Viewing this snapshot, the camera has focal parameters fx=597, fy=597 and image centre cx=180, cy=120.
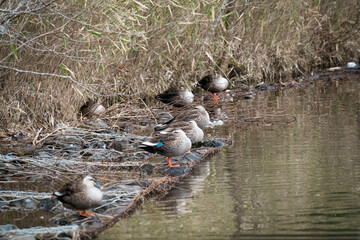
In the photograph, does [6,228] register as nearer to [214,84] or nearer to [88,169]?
[88,169]

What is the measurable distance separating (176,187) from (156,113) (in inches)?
206

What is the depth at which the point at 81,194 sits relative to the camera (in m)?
5.23

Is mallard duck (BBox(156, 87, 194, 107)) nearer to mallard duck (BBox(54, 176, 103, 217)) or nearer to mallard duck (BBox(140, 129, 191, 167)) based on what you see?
mallard duck (BBox(140, 129, 191, 167))

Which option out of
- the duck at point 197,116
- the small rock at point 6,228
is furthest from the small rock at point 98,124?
the small rock at point 6,228

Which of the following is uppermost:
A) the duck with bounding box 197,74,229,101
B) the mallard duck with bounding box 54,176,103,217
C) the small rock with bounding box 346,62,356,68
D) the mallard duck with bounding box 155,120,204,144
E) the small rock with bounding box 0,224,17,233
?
the small rock with bounding box 346,62,356,68

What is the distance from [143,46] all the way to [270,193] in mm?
6389

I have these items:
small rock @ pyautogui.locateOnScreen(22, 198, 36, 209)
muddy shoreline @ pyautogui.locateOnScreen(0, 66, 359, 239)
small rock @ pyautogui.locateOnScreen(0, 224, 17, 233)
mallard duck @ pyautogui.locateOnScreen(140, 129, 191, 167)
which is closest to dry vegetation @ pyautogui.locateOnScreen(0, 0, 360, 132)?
muddy shoreline @ pyautogui.locateOnScreen(0, 66, 359, 239)

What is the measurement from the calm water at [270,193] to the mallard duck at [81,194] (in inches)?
12.6

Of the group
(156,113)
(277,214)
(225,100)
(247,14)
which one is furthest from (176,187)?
(247,14)

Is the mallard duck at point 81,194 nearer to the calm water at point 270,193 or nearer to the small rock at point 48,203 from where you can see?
the calm water at point 270,193

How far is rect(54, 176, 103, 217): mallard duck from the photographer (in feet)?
17.2

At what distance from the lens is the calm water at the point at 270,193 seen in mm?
4938

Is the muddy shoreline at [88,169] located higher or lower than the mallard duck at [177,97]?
lower

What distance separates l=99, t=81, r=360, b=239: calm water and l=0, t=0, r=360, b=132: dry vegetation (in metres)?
2.26
